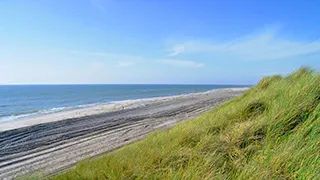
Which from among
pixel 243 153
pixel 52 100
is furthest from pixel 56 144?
pixel 52 100

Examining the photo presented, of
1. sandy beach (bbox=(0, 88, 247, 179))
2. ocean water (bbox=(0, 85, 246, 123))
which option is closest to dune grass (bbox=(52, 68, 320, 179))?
sandy beach (bbox=(0, 88, 247, 179))

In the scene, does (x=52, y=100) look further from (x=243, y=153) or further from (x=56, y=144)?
(x=243, y=153)

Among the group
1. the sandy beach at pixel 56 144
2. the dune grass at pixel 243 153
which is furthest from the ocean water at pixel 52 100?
the dune grass at pixel 243 153

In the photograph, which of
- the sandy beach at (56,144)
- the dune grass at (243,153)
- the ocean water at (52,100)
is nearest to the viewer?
the dune grass at (243,153)

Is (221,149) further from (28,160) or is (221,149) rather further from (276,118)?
(28,160)

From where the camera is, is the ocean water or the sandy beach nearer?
the sandy beach

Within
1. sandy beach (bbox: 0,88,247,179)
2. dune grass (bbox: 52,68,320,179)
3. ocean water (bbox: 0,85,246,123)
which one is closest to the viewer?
dune grass (bbox: 52,68,320,179)

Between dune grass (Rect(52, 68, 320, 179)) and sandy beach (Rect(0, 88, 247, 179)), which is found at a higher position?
dune grass (Rect(52, 68, 320, 179))

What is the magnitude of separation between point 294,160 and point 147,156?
2.31 meters

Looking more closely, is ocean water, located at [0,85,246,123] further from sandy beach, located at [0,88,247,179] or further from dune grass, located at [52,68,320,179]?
dune grass, located at [52,68,320,179]

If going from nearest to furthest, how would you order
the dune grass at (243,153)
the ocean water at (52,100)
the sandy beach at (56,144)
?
the dune grass at (243,153), the sandy beach at (56,144), the ocean water at (52,100)

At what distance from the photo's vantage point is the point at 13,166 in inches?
297

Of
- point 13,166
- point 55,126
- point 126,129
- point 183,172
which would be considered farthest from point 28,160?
point 183,172

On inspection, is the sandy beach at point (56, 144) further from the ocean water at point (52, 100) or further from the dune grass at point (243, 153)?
the ocean water at point (52, 100)
